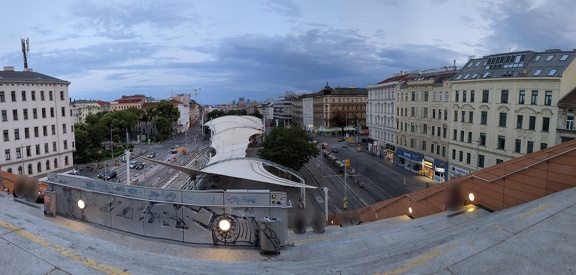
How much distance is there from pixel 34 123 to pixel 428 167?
4868 centimetres

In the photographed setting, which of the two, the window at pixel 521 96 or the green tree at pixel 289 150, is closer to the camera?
the window at pixel 521 96

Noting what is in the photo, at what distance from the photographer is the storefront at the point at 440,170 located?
38.6 meters

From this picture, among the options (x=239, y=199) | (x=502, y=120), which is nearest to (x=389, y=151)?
(x=502, y=120)

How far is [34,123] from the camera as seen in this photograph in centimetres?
4228

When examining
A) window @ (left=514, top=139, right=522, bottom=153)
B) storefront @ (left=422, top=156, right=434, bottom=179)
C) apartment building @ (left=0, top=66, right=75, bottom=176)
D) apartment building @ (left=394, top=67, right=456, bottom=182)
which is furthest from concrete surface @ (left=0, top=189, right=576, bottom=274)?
apartment building @ (left=0, top=66, right=75, bottom=176)

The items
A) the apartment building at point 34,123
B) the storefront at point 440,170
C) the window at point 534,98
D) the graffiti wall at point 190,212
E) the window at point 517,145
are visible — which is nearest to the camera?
the graffiti wall at point 190,212

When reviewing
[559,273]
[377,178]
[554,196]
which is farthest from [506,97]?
[559,273]

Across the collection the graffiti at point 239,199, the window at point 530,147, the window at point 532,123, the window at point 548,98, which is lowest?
the window at point 530,147

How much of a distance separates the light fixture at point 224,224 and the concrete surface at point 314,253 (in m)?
0.50

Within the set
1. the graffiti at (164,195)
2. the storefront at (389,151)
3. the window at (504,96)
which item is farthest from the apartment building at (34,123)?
the window at (504,96)

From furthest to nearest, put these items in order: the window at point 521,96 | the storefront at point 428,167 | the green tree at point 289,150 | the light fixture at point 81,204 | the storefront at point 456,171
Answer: the storefront at point 428,167, the green tree at point 289,150, the storefront at point 456,171, the window at point 521,96, the light fixture at point 81,204

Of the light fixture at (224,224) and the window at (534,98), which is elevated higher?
the window at (534,98)

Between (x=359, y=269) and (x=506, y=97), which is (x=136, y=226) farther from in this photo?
(x=506, y=97)

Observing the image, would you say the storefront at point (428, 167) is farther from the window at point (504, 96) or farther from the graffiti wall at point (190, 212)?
the graffiti wall at point (190, 212)
